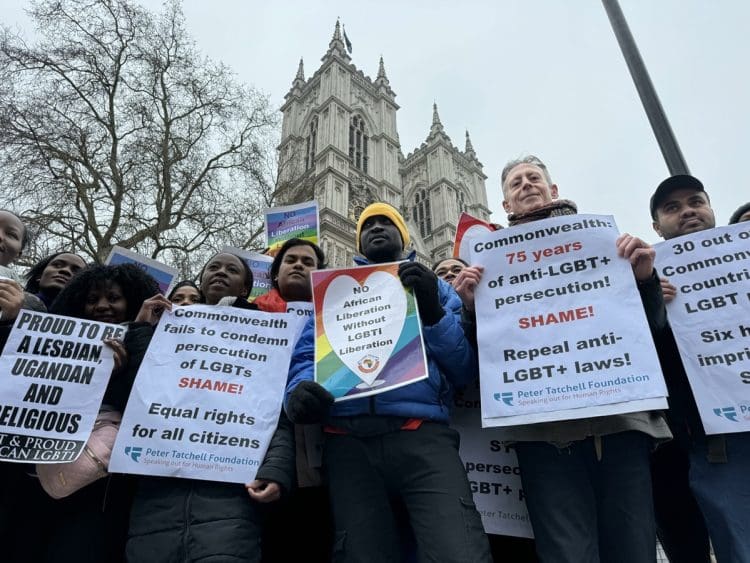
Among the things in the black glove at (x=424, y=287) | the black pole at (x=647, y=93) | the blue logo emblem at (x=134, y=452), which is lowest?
the blue logo emblem at (x=134, y=452)

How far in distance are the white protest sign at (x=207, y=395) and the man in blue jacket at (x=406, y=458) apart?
186mm

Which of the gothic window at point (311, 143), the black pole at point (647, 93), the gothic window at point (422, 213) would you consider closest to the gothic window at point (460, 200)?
the gothic window at point (422, 213)

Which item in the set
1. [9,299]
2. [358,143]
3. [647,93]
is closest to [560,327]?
[9,299]

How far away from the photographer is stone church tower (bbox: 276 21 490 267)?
28.4m

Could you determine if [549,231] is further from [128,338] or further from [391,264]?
[128,338]

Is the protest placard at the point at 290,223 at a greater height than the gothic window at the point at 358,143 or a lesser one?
lesser

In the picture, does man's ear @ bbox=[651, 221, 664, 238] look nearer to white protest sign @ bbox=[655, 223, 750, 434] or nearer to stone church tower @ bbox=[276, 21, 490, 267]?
white protest sign @ bbox=[655, 223, 750, 434]

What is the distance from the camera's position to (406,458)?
6.11ft

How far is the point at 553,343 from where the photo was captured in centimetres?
199

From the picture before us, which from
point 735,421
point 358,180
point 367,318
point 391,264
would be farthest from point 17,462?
point 358,180

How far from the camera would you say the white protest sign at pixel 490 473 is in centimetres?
231

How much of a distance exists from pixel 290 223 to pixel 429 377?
175 inches

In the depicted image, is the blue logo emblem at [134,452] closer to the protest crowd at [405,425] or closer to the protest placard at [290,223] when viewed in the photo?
the protest crowd at [405,425]

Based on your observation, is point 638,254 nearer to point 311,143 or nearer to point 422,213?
point 311,143
